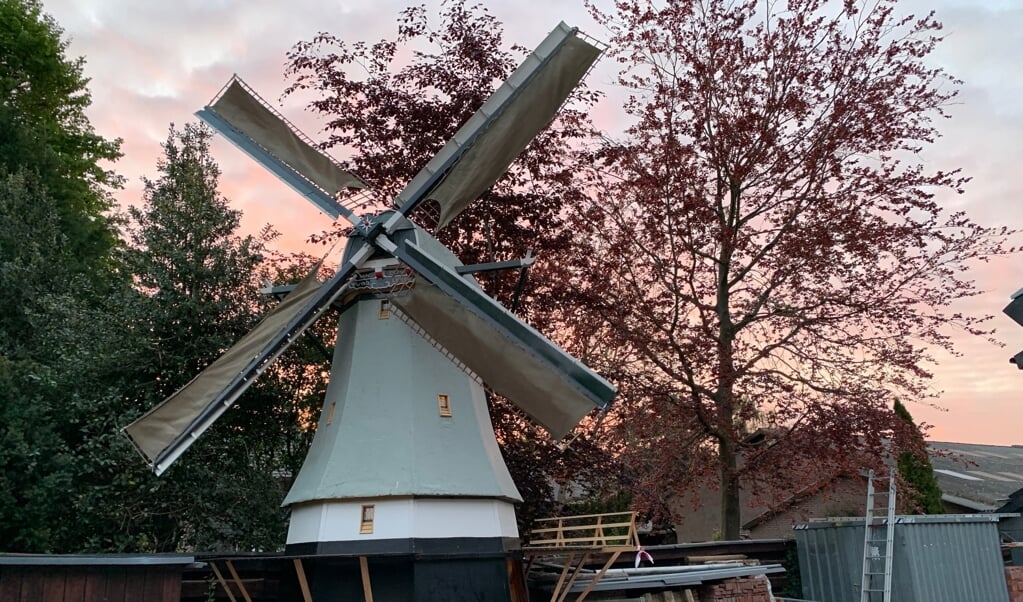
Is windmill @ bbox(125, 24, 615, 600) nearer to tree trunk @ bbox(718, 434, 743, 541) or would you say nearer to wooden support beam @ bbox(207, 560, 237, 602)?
wooden support beam @ bbox(207, 560, 237, 602)

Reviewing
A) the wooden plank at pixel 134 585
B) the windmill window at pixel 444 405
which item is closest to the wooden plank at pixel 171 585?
the wooden plank at pixel 134 585

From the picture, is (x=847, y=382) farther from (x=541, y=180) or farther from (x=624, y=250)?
(x=541, y=180)

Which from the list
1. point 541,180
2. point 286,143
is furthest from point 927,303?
point 286,143

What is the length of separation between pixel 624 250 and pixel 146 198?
29.6ft

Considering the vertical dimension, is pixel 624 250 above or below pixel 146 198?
below

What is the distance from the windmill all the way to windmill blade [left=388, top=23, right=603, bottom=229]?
20mm

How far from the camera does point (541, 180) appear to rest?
1638cm

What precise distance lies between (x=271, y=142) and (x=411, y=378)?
14.8ft

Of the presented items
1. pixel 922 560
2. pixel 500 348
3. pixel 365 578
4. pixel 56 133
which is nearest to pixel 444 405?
pixel 500 348

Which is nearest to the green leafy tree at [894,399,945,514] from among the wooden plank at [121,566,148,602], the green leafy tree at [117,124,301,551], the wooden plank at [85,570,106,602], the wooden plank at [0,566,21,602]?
the green leafy tree at [117,124,301,551]

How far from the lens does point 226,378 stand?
10.6 metres

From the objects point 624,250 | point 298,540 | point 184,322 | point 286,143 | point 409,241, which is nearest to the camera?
point 298,540

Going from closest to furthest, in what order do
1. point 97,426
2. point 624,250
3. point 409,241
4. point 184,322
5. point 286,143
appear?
1. point 409,241
2. point 286,143
3. point 97,426
4. point 184,322
5. point 624,250

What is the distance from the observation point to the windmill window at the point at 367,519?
988cm
